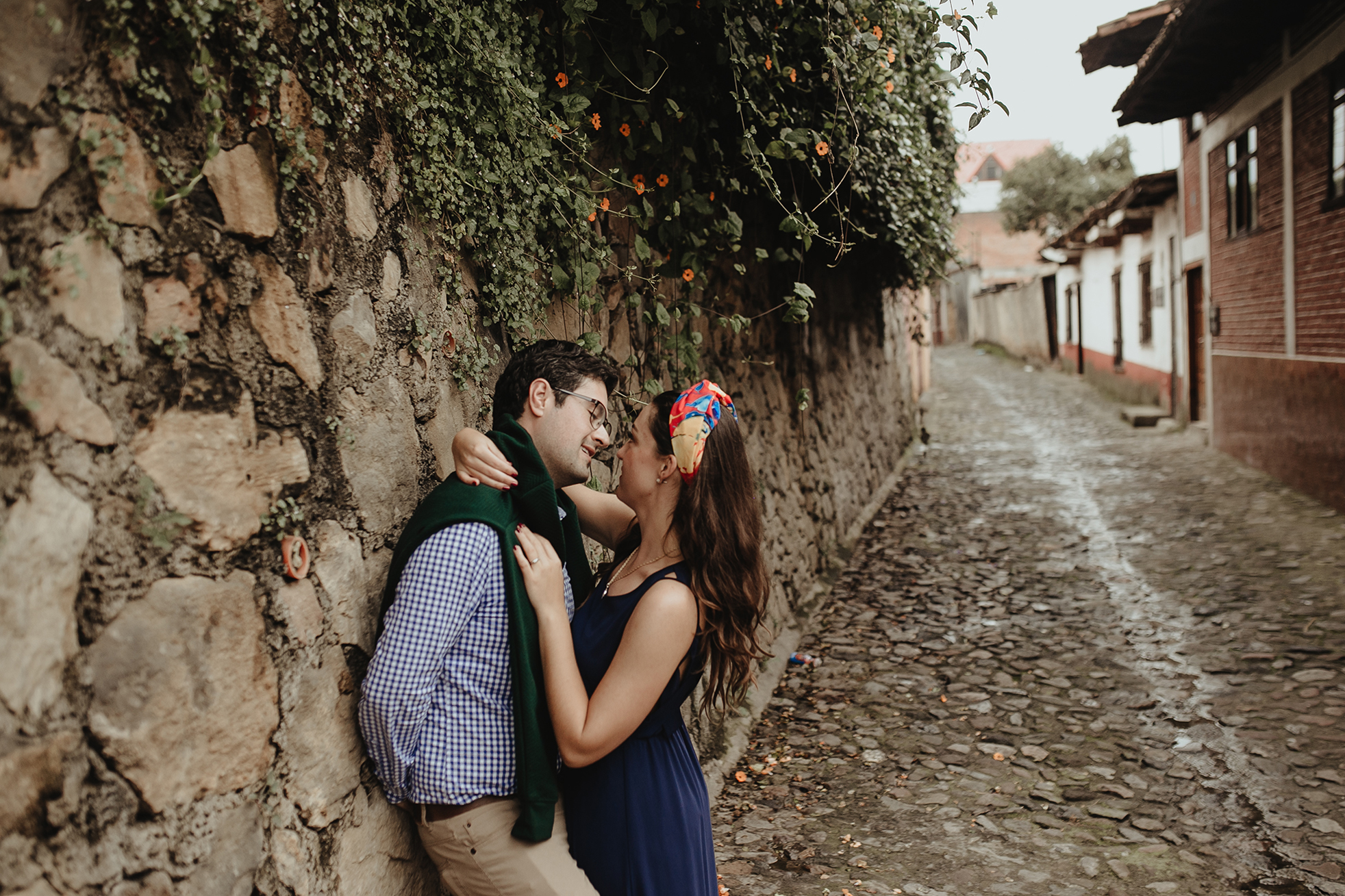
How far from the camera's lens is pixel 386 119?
2182mm

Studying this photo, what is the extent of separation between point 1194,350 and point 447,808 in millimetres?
15895

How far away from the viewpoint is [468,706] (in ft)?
6.07

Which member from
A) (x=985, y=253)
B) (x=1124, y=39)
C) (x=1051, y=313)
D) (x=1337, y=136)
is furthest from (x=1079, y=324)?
(x=985, y=253)

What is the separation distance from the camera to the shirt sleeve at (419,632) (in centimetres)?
175

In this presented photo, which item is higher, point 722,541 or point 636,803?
point 722,541

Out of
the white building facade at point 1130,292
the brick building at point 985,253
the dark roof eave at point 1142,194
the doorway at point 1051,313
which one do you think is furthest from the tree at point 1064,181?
the dark roof eave at point 1142,194

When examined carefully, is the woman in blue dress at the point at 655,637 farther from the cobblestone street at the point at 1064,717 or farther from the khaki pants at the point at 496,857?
the cobblestone street at the point at 1064,717

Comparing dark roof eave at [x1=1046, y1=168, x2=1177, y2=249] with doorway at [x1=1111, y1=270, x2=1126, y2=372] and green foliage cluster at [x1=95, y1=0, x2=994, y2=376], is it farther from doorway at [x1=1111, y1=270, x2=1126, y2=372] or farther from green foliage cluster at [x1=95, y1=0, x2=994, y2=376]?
green foliage cluster at [x1=95, y1=0, x2=994, y2=376]

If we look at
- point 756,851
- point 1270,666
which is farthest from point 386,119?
point 1270,666

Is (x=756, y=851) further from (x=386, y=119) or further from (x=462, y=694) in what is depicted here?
(x=386, y=119)

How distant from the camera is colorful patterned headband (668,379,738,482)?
2.12 m

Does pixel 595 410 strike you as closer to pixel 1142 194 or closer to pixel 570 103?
pixel 570 103

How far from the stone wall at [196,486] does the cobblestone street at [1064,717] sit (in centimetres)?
217

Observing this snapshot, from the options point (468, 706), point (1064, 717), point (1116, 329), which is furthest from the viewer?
point (1116, 329)
